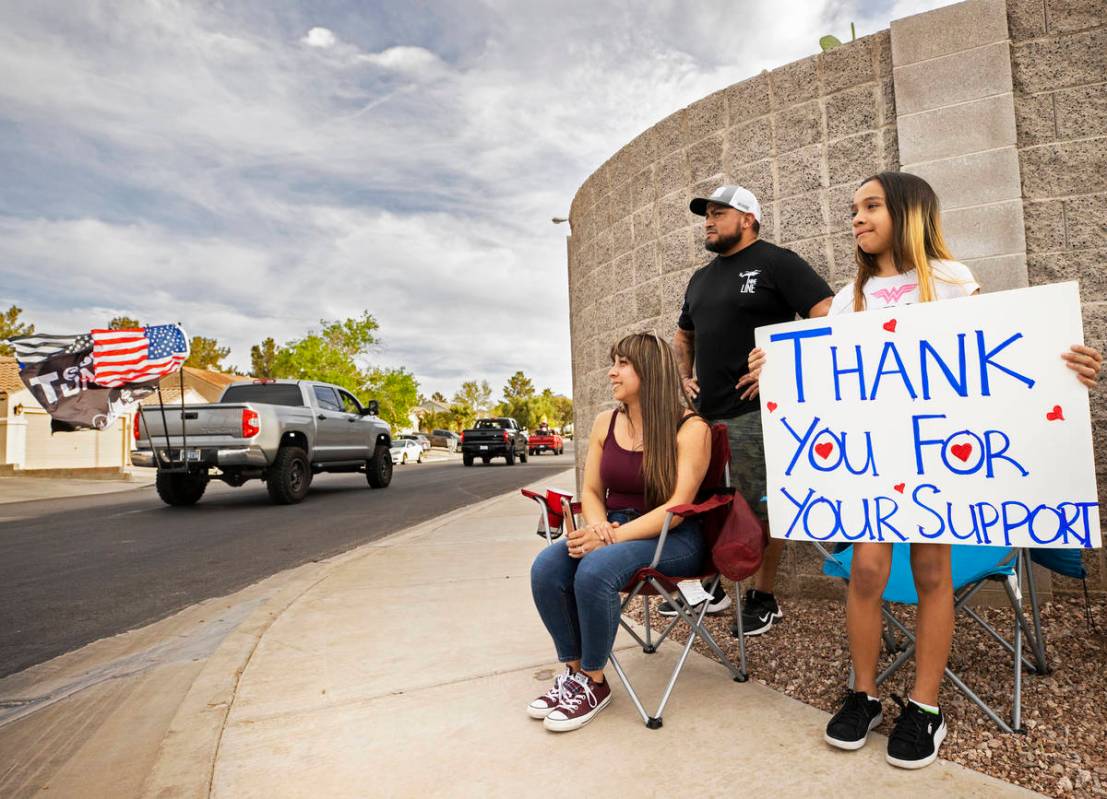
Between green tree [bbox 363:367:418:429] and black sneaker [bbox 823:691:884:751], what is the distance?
149ft

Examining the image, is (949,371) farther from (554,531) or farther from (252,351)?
(252,351)

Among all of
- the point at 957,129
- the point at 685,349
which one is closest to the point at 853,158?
the point at 957,129

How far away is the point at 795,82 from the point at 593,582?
10.6 ft

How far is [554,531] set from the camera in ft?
10.0

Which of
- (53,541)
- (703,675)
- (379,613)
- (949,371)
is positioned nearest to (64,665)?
(379,613)

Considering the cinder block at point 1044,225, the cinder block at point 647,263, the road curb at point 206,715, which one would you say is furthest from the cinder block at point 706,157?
the road curb at point 206,715

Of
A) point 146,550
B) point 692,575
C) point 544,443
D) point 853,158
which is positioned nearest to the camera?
point 692,575

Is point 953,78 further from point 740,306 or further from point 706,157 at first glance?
point 740,306

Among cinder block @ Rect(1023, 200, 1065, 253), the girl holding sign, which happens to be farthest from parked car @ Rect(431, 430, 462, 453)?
the girl holding sign

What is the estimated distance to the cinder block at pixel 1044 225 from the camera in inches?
138

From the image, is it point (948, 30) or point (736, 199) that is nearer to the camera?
point (736, 199)

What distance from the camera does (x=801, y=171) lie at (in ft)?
13.6

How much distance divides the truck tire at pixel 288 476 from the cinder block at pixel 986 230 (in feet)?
32.6

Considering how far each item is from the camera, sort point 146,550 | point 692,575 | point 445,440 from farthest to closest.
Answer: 1. point 445,440
2. point 146,550
3. point 692,575
